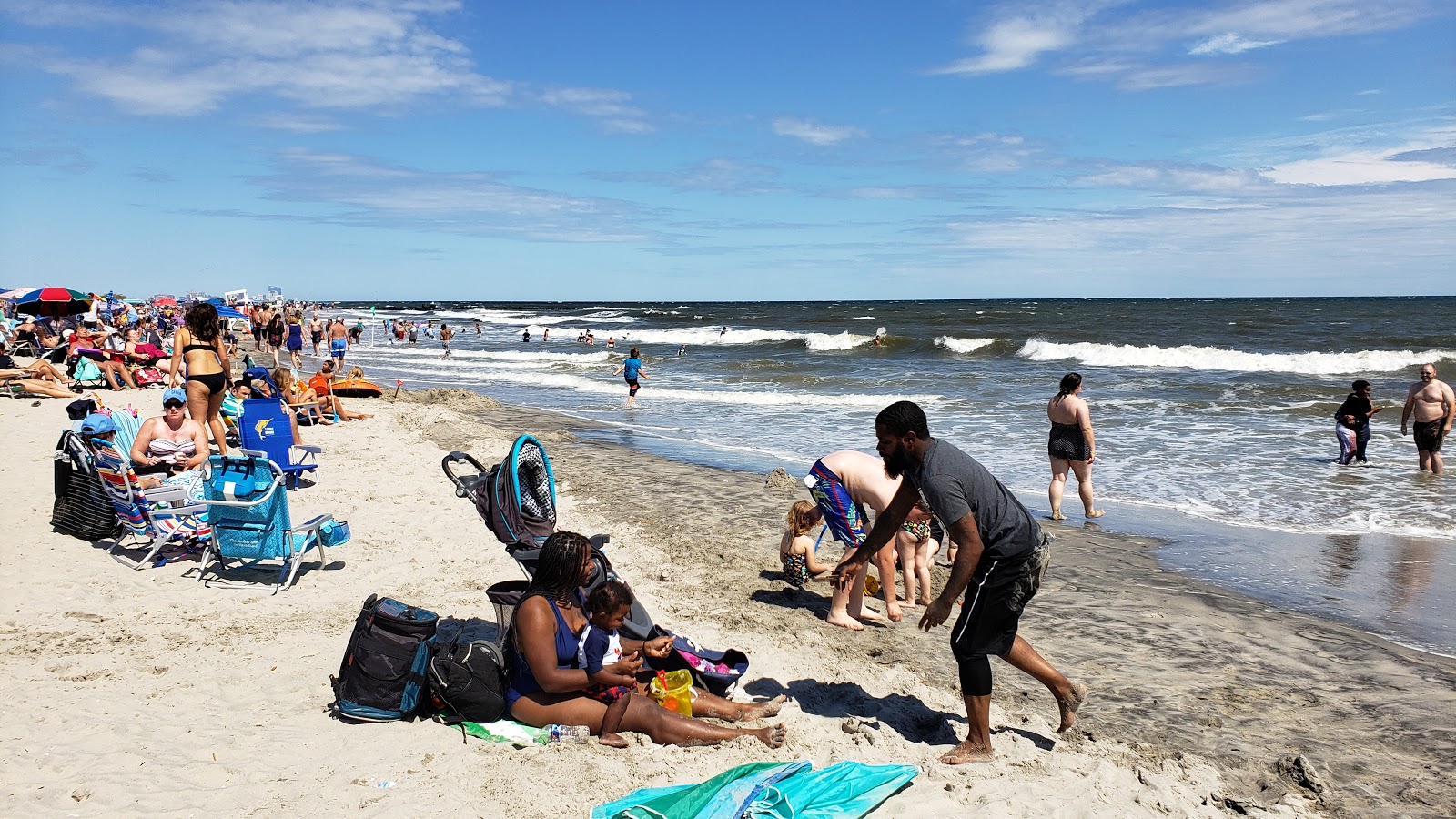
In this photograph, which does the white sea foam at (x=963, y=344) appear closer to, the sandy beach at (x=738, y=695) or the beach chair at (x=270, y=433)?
the sandy beach at (x=738, y=695)

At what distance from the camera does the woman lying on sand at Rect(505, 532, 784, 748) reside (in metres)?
4.13

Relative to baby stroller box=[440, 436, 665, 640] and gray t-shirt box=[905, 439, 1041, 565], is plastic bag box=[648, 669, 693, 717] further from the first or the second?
gray t-shirt box=[905, 439, 1041, 565]

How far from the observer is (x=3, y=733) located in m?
4.12

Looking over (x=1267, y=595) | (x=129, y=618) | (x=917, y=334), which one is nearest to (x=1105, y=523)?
(x=1267, y=595)

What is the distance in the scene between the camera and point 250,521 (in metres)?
6.46

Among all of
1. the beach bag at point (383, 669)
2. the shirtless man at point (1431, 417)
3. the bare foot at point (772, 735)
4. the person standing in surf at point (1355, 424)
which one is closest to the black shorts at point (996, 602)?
the bare foot at point (772, 735)

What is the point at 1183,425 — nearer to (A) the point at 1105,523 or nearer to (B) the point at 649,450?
(A) the point at 1105,523

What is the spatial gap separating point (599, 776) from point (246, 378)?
10.1 metres

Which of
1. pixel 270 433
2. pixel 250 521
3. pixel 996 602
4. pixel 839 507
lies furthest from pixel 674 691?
pixel 270 433

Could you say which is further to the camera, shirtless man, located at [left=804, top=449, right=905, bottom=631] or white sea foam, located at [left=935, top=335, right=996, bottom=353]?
white sea foam, located at [left=935, top=335, right=996, bottom=353]

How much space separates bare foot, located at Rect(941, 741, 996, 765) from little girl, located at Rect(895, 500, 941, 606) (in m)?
2.05

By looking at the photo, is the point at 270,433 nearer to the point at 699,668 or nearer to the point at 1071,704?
the point at 699,668

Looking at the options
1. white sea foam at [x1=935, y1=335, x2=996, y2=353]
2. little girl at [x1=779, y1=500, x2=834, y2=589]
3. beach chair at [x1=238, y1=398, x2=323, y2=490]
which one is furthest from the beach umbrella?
white sea foam at [x1=935, y1=335, x2=996, y2=353]

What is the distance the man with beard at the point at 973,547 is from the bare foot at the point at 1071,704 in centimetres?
34
